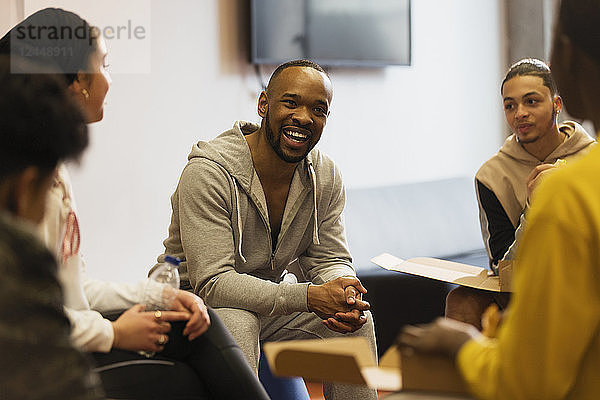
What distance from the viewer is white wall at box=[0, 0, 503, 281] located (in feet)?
10.3

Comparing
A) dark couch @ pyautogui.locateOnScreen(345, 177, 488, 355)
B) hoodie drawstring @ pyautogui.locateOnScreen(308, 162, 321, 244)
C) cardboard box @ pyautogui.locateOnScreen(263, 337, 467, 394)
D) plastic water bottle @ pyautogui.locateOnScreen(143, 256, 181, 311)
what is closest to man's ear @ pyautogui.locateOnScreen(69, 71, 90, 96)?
plastic water bottle @ pyautogui.locateOnScreen(143, 256, 181, 311)

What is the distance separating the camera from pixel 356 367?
1315 millimetres

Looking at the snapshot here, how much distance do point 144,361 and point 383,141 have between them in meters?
2.75

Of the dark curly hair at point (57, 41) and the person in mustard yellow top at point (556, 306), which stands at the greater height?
the dark curly hair at point (57, 41)

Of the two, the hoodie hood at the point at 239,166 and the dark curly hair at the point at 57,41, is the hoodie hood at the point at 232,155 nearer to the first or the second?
the hoodie hood at the point at 239,166

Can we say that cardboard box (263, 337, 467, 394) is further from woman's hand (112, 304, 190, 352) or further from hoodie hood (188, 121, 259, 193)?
hoodie hood (188, 121, 259, 193)

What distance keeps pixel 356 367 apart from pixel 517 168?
5.27 ft

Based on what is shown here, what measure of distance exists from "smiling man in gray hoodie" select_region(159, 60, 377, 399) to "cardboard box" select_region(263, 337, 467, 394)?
0.83m

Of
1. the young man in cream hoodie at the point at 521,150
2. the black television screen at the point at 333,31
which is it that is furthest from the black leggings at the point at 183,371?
the black television screen at the point at 333,31

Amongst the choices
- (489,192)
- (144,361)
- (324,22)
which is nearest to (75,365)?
(144,361)

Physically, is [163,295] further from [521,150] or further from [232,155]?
[521,150]

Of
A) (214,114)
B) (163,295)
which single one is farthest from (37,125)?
(214,114)

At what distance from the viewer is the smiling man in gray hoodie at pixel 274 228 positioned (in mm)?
2227

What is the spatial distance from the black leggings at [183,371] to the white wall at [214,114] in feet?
4.56
